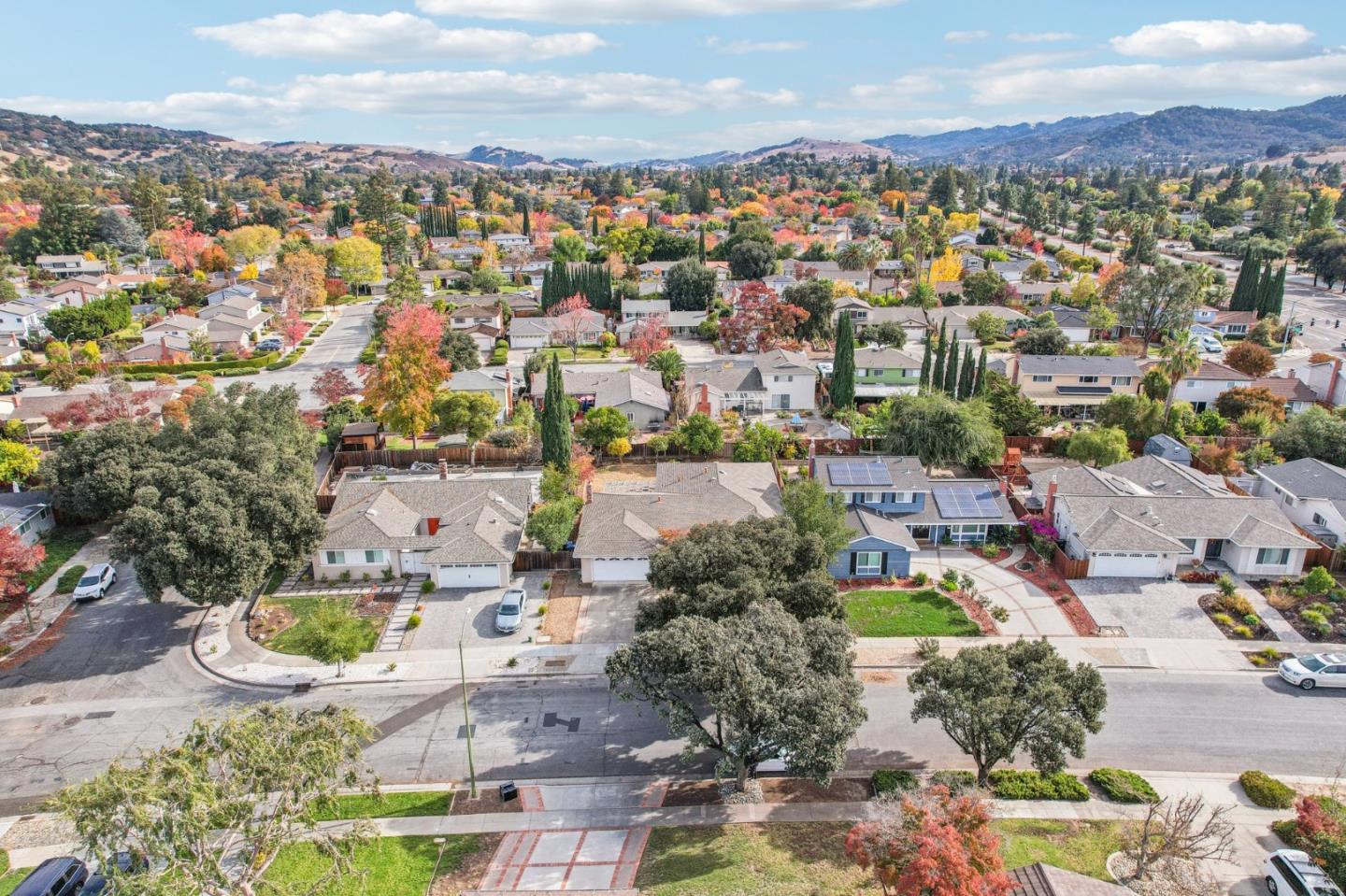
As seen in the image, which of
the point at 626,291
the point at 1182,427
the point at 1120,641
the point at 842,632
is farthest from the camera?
the point at 626,291

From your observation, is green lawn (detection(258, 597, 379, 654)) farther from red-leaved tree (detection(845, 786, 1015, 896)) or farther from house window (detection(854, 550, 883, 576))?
red-leaved tree (detection(845, 786, 1015, 896))

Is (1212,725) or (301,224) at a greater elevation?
(301,224)

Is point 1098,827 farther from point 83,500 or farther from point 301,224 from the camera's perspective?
point 301,224

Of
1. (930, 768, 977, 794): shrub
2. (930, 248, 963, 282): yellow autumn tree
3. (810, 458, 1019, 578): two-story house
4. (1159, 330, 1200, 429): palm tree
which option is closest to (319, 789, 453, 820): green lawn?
(930, 768, 977, 794): shrub

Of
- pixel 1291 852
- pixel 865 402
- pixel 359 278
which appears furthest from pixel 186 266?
pixel 1291 852

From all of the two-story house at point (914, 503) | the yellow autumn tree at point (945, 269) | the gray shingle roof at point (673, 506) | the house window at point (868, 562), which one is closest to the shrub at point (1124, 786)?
the house window at point (868, 562)

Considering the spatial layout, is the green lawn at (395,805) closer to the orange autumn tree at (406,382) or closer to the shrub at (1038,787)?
the shrub at (1038,787)

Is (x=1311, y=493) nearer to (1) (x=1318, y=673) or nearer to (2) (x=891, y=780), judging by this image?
(1) (x=1318, y=673)
